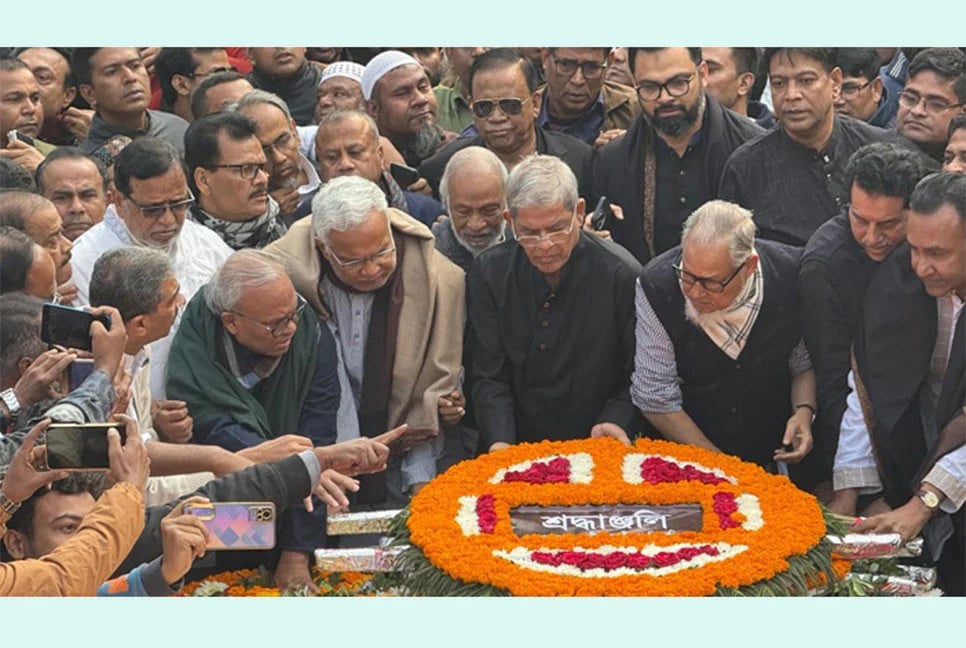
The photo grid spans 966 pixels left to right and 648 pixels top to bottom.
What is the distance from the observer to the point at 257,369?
338 inches

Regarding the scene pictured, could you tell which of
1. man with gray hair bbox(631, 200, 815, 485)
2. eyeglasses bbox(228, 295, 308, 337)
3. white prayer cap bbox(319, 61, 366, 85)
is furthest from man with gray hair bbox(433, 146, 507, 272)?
white prayer cap bbox(319, 61, 366, 85)

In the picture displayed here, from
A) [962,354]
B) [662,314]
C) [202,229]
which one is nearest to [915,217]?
[962,354]

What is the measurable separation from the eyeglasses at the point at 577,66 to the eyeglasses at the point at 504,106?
0.43m

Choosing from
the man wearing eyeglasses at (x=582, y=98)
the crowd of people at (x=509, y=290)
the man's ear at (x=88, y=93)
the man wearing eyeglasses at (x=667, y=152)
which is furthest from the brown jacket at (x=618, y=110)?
the man's ear at (x=88, y=93)

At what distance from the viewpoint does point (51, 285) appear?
Answer: 827cm

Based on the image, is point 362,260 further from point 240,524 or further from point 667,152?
point 667,152

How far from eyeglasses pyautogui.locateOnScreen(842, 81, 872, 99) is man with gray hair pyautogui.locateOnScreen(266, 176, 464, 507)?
230 cm

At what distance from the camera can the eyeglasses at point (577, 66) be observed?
32.2ft

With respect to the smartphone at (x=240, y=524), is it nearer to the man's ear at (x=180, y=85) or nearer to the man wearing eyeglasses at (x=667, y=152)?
the man wearing eyeglasses at (x=667, y=152)

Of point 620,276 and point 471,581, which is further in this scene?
point 620,276

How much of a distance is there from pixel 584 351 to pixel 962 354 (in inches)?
64.7

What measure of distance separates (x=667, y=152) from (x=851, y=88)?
109 cm

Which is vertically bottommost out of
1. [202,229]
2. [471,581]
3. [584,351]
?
[471,581]

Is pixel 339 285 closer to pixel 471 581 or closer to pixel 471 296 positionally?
pixel 471 296
